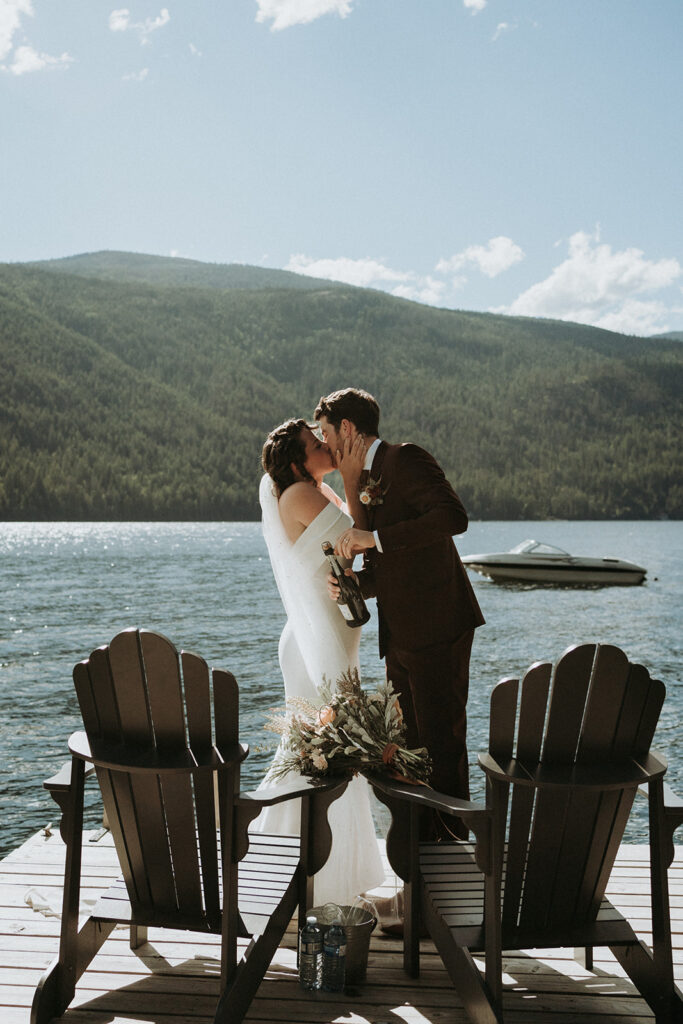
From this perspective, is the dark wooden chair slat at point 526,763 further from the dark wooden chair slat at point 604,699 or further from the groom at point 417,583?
the groom at point 417,583

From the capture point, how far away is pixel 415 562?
11.2ft

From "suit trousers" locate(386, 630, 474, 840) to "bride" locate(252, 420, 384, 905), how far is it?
0.25 metres

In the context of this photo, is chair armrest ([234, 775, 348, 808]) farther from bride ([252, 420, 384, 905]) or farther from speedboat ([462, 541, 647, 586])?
speedboat ([462, 541, 647, 586])

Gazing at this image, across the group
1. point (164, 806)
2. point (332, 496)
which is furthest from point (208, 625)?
point (164, 806)

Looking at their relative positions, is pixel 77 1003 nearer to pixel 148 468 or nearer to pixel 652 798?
pixel 652 798

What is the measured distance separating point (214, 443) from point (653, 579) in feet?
180

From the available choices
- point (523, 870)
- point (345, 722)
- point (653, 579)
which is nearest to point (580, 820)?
point (523, 870)

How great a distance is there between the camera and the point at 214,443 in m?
98.2

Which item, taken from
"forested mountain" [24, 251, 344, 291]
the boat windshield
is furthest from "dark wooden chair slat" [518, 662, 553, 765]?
"forested mountain" [24, 251, 344, 291]

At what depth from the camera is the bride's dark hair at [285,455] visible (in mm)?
3553

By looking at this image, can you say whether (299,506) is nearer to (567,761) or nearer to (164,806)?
(164,806)

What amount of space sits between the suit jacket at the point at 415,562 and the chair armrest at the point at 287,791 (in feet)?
2.41

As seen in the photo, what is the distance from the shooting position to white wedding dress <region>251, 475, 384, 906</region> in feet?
11.3

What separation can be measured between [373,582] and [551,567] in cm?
4703
